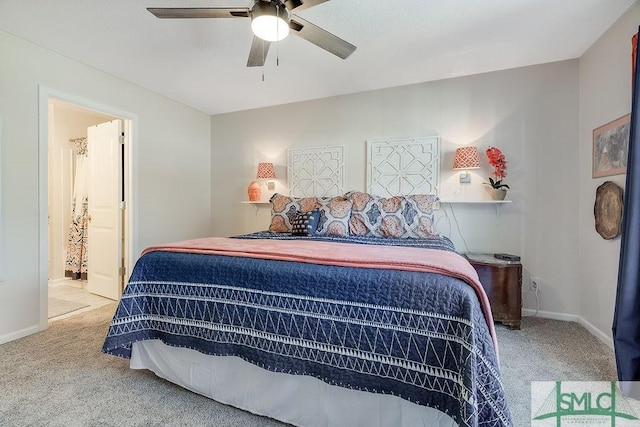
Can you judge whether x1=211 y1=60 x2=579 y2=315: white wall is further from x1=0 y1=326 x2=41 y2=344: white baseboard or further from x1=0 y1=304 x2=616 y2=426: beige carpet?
x1=0 y1=326 x2=41 y2=344: white baseboard

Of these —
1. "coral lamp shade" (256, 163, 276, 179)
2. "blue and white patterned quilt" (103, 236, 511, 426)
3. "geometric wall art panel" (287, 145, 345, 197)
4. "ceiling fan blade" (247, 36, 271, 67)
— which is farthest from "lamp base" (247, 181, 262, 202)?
"blue and white patterned quilt" (103, 236, 511, 426)

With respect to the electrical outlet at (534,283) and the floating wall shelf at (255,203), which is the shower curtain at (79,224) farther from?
the electrical outlet at (534,283)

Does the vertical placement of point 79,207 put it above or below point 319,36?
below

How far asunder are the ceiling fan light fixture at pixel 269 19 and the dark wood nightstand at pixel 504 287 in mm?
2352

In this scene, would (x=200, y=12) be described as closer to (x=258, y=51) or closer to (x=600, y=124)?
(x=258, y=51)

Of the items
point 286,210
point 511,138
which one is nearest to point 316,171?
point 286,210

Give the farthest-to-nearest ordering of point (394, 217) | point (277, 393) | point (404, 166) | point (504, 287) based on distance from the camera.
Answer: point (404, 166) < point (394, 217) < point (504, 287) < point (277, 393)

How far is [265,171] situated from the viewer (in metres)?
3.75

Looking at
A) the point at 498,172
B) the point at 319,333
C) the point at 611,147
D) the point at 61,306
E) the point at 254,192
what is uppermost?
the point at 611,147

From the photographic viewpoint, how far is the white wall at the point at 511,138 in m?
2.72

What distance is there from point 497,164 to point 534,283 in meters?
1.20

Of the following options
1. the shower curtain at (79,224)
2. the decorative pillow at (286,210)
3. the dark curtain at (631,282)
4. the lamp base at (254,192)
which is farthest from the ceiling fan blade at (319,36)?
the shower curtain at (79,224)

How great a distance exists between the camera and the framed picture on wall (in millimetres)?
2047

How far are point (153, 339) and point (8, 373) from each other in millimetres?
1034
